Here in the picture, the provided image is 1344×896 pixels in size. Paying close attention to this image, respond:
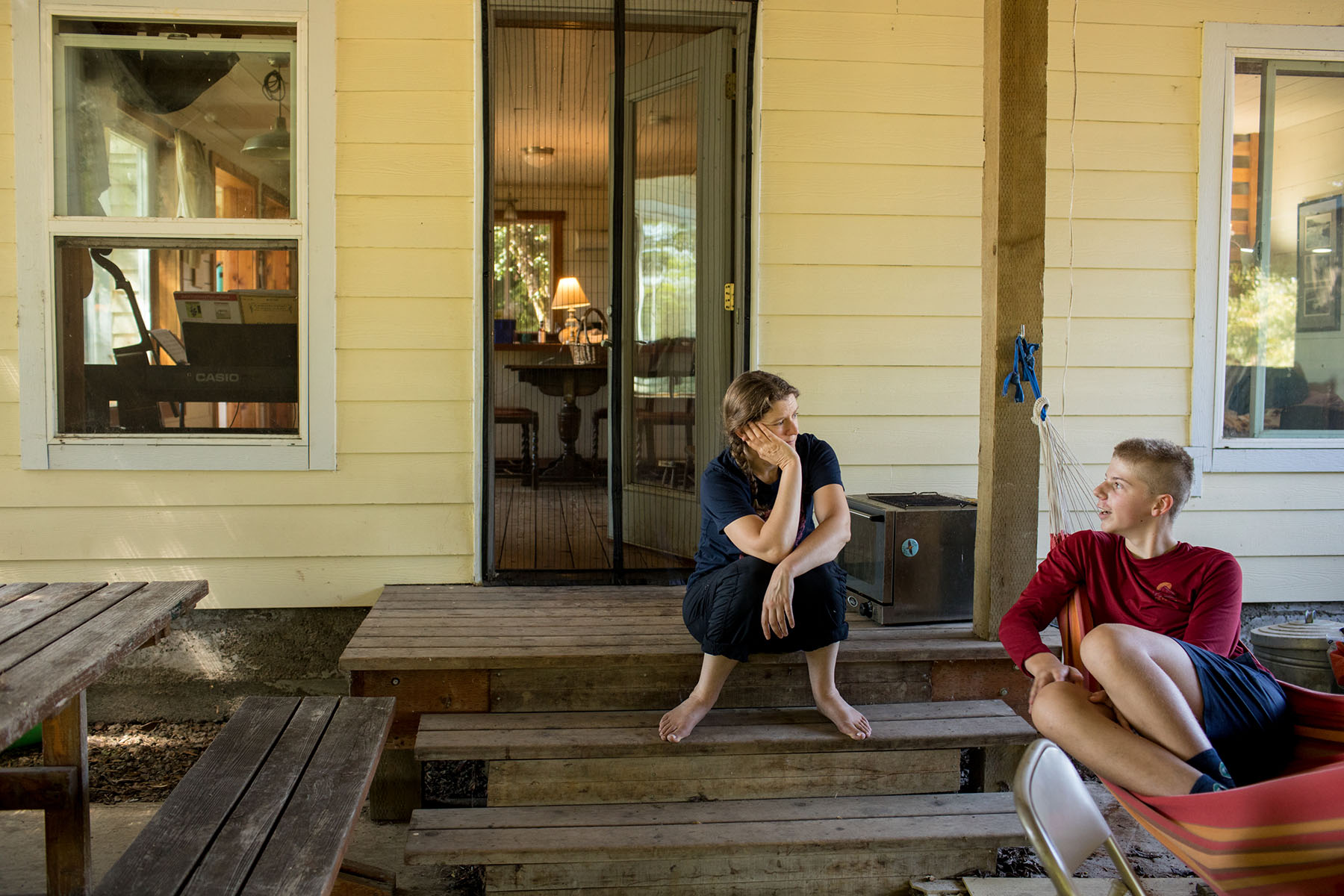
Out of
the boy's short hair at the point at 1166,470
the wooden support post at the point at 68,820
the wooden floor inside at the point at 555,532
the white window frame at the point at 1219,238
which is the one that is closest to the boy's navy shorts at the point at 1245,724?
the boy's short hair at the point at 1166,470

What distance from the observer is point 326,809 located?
1689 millimetres

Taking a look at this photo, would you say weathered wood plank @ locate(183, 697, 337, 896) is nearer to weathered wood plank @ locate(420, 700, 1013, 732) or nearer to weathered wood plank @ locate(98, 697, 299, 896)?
weathered wood plank @ locate(98, 697, 299, 896)

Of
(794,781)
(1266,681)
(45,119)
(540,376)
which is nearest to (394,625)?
(794,781)

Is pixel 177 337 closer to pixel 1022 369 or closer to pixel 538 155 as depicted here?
pixel 538 155

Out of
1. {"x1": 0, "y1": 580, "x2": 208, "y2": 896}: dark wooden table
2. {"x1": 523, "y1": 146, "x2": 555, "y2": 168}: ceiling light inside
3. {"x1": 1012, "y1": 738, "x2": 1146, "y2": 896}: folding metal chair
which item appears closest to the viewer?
{"x1": 1012, "y1": 738, "x2": 1146, "y2": 896}: folding metal chair

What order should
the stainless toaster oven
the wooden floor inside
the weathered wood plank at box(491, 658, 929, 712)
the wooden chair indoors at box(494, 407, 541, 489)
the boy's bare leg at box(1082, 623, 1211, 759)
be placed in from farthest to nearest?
1. the wooden chair indoors at box(494, 407, 541, 489)
2. the wooden floor inside
3. the stainless toaster oven
4. the weathered wood plank at box(491, 658, 929, 712)
5. the boy's bare leg at box(1082, 623, 1211, 759)

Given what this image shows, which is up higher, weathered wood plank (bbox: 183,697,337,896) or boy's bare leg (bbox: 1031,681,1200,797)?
boy's bare leg (bbox: 1031,681,1200,797)

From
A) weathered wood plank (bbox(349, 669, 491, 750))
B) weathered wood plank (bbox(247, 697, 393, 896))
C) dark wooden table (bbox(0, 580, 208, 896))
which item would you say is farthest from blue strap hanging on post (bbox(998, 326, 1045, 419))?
dark wooden table (bbox(0, 580, 208, 896))

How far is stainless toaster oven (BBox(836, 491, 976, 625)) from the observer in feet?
9.81

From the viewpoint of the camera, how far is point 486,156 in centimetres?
331

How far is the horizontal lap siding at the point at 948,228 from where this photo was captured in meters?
3.40

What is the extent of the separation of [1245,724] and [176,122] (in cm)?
352

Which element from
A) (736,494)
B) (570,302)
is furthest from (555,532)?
(570,302)

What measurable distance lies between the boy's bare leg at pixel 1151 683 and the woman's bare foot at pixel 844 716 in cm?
71
